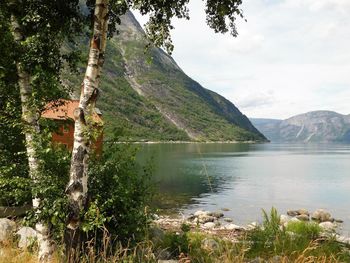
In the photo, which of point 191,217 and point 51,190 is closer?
point 51,190

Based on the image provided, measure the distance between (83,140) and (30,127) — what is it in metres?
3.56

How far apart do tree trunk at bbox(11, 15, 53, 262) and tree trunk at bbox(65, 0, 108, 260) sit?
2.11 metres

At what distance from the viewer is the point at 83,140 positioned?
8.38 meters

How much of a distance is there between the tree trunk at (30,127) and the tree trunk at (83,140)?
2107 mm

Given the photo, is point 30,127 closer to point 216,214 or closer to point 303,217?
point 216,214

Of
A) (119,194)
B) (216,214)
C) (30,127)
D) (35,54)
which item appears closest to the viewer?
(119,194)

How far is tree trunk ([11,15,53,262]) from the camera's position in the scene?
1026 centimetres

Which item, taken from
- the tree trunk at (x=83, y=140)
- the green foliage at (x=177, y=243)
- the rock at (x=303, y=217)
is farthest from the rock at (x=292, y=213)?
the tree trunk at (x=83, y=140)

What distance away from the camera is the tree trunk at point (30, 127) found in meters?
10.3

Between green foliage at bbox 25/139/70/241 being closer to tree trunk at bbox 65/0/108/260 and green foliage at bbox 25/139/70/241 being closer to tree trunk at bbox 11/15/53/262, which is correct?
tree trunk at bbox 11/15/53/262

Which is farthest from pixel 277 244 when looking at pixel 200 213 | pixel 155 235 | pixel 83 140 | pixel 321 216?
pixel 321 216

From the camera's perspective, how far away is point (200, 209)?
44.0 m

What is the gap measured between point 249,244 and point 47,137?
7.66m

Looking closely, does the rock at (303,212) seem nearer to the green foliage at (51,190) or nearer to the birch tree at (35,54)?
the birch tree at (35,54)
